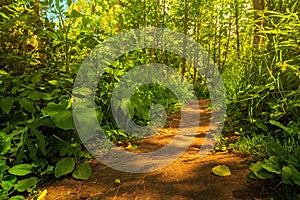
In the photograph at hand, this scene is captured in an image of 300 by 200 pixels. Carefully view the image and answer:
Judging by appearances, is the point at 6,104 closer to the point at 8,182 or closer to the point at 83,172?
the point at 8,182

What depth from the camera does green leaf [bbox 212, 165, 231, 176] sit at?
2133mm

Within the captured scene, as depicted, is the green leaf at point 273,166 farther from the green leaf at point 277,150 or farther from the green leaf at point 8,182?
the green leaf at point 8,182

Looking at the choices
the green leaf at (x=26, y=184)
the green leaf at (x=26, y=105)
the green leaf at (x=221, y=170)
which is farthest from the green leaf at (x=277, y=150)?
the green leaf at (x=26, y=105)

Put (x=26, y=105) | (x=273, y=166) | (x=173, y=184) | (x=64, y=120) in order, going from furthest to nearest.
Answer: (x=26, y=105), (x=64, y=120), (x=173, y=184), (x=273, y=166)

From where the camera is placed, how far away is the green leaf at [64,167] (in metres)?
2.35

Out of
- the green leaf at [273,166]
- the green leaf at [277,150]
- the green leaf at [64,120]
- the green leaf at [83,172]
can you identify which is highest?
the green leaf at [64,120]

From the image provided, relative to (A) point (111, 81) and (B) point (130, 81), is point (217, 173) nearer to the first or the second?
(A) point (111, 81)

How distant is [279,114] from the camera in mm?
2449

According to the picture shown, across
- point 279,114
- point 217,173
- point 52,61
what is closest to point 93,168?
point 217,173

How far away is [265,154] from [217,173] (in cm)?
50

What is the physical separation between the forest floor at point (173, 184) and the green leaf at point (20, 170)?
0.23 m

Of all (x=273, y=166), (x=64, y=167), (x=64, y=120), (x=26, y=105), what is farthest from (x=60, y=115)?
(x=273, y=166)

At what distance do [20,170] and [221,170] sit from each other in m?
1.82

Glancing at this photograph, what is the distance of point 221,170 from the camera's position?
7.16ft
